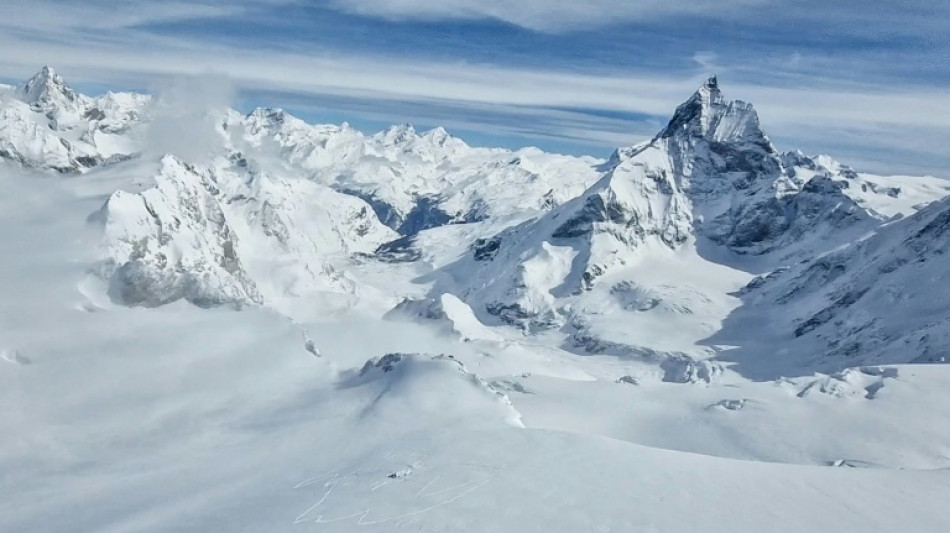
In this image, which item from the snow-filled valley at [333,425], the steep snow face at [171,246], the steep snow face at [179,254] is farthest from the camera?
the steep snow face at [179,254]

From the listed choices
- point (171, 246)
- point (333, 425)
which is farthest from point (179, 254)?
point (333, 425)

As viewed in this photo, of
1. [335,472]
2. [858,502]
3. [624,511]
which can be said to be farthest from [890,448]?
[335,472]

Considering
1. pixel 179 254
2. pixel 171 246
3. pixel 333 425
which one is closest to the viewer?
pixel 333 425

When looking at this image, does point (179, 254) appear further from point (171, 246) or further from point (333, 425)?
point (333, 425)

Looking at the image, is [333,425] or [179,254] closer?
[333,425]

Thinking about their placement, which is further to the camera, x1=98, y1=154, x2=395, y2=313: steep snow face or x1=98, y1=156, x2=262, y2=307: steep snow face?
x1=98, y1=154, x2=395, y2=313: steep snow face

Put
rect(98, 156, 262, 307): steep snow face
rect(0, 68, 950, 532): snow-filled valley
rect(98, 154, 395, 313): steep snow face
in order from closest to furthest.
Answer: rect(0, 68, 950, 532): snow-filled valley, rect(98, 156, 262, 307): steep snow face, rect(98, 154, 395, 313): steep snow face

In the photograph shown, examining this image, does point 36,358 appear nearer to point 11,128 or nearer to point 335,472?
point 335,472

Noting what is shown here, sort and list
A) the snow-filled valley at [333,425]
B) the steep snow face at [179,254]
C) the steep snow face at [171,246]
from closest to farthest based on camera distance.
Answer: the snow-filled valley at [333,425], the steep snow face at [171,246], the steep snow face at [179,254]

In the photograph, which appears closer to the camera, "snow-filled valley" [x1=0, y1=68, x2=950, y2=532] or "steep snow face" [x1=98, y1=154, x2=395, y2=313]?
"snow-filled valley" [x1=0, y1=68, x2=950, y2=532]

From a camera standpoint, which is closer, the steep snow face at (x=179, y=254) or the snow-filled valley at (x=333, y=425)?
the snow-filled valley at (x=333, y=425)

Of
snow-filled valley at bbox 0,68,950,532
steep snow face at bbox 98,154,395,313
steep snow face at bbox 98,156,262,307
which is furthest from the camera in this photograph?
steep snow face at bbox 98,154,395,313

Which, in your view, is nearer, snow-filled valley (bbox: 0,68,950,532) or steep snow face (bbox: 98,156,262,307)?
snow-filled valley (bbox: 0,68,950,532)
